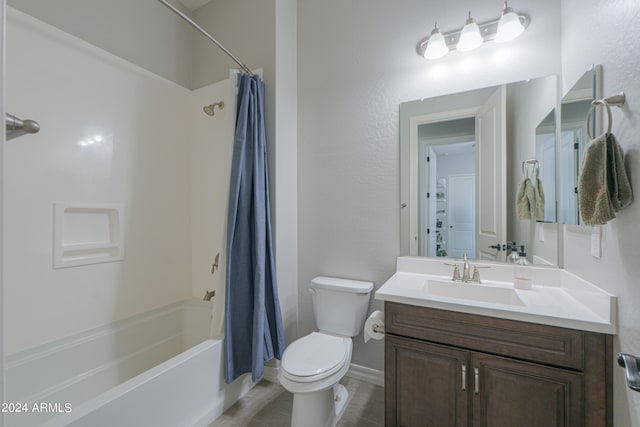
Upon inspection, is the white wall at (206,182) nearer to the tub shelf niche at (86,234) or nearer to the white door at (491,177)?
the tub shelf niche at (86,234)

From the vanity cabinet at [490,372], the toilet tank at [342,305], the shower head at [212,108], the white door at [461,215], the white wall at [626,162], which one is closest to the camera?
the white wall at [626,162]

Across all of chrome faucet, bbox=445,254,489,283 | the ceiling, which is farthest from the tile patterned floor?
the ceiling

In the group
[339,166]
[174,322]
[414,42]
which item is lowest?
[174,322]

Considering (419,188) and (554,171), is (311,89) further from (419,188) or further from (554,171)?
(554,171)

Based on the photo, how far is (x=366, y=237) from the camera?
202 centimetres

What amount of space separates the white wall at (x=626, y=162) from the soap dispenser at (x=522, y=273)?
0.29 metres

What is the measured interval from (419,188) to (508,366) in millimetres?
1077

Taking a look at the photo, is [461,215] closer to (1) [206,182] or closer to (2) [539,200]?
(2) [539,200]

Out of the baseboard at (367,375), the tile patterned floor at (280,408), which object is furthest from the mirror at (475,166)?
the tile patterned floor at (280,408)

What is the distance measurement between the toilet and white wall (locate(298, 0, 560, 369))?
214 millimetres

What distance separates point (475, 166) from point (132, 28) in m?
2.66

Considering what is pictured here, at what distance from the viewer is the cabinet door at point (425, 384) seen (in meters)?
1.25

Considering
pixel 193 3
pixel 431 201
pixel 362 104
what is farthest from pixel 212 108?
pixel 431 201

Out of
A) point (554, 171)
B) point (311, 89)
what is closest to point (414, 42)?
point (311, 89)
